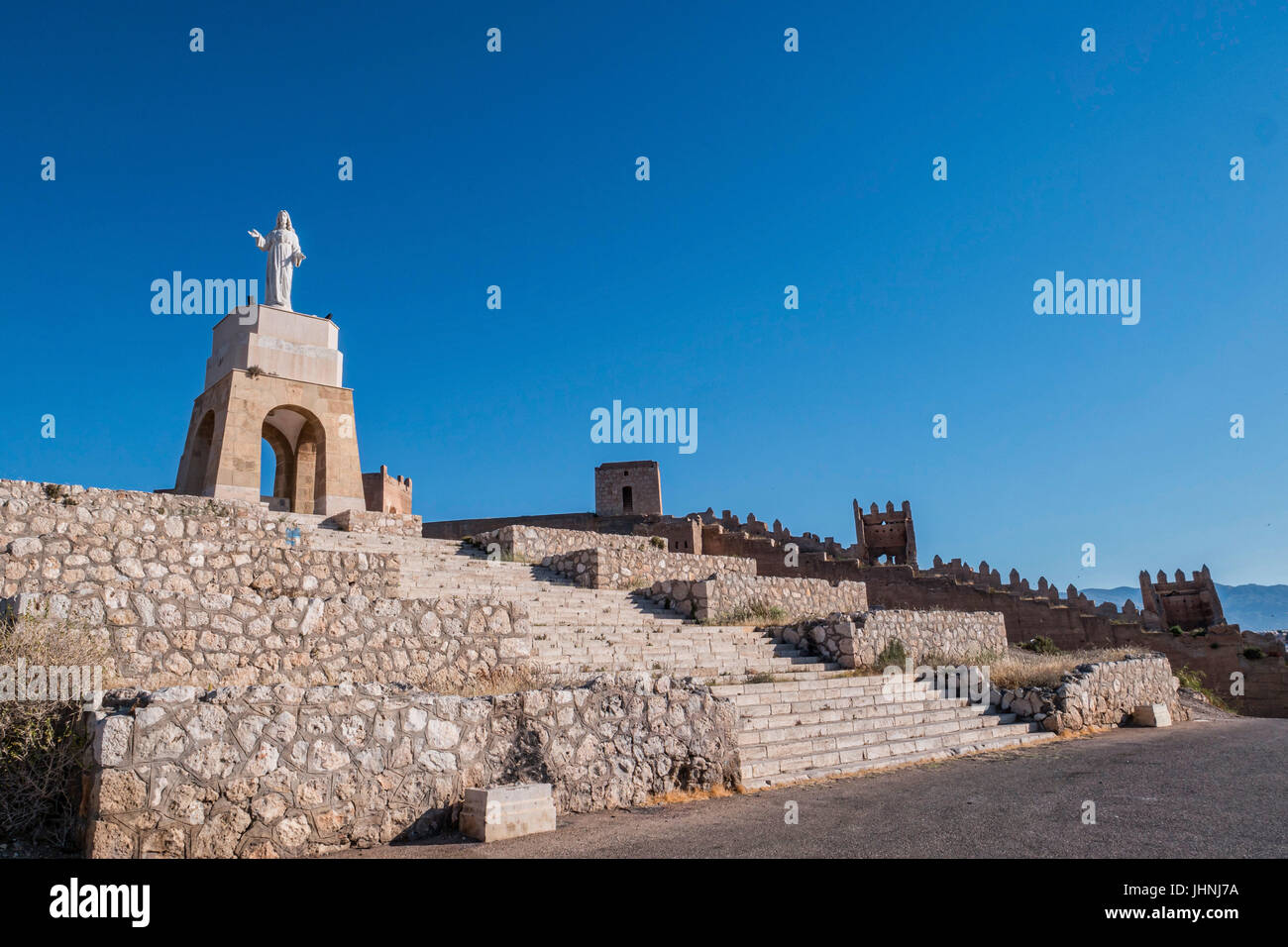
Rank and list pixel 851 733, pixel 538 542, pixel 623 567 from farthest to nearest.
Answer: pixel 538 542
pixel 623 567
pixel 851 733

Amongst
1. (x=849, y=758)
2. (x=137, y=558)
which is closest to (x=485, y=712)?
(x=137, y=558)

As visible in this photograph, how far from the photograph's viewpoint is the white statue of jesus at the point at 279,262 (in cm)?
1867

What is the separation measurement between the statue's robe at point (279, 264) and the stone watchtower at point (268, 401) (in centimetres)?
57

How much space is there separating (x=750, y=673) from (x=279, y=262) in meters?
15.2

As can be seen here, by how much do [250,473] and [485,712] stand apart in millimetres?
13229

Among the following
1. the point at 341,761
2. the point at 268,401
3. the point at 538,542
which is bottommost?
the point at 341,761

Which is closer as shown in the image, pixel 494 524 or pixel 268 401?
pixel 268 401

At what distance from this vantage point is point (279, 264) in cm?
1884

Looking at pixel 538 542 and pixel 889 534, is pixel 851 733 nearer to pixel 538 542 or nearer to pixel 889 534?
pixel 538 542

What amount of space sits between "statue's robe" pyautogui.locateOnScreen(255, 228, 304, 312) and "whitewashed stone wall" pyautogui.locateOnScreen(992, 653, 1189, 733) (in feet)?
56.4

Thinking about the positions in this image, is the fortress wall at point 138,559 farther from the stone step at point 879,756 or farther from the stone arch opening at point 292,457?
the stone arch opening at point 292,457

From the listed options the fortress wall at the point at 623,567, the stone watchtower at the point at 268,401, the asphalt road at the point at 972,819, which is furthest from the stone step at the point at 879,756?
the stone watchtower at the point at 268,401

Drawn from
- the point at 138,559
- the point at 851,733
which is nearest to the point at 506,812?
the point at 138,559

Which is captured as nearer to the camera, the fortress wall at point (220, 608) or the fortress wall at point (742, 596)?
the fortress wall at point (220, 608)
